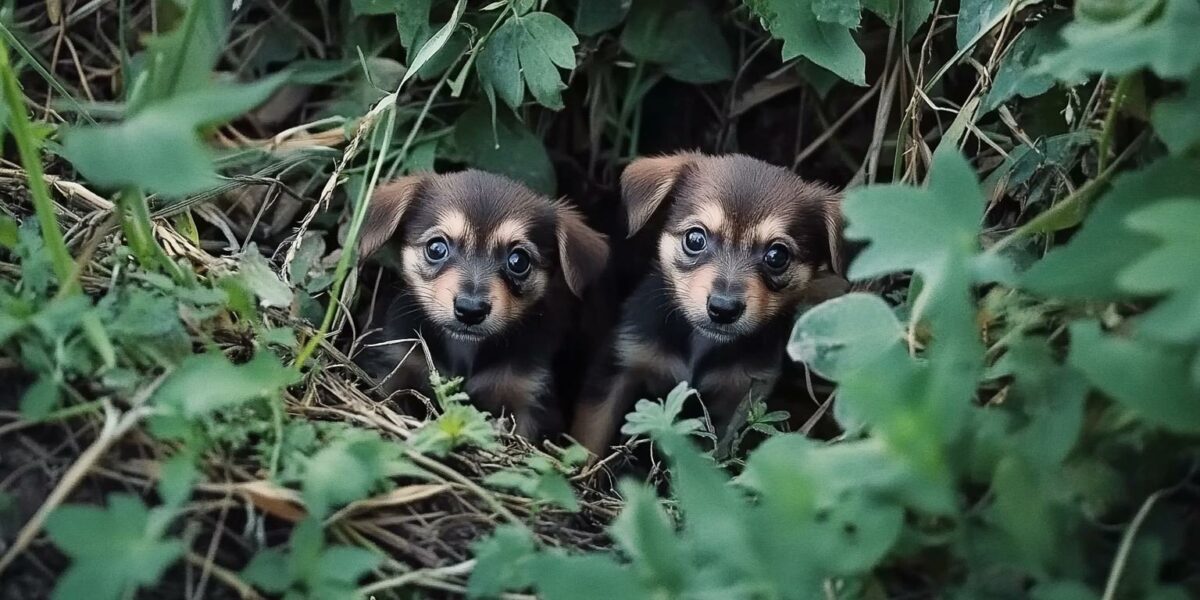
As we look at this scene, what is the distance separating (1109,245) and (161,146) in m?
1.31

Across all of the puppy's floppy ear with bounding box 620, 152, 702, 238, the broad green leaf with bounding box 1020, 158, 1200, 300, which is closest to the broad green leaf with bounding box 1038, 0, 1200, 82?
the broad green leaf with bounding box 1020, 158, 1200, 300

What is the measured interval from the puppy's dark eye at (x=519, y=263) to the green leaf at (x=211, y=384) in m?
1.56

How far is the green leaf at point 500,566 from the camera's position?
1800 mm

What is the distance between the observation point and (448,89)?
3.68 metres

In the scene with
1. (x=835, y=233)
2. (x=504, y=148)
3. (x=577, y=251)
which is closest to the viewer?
(x=835, y=233)

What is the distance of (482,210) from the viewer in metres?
3.35

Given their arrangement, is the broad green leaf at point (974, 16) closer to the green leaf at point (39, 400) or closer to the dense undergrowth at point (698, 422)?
the dense undergrowth at point (698, 422)

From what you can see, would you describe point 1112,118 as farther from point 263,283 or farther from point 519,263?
point 519,263

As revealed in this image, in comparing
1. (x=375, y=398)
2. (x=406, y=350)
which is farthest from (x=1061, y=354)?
(x=406, y=350)

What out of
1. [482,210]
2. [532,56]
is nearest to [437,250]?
[482,210]

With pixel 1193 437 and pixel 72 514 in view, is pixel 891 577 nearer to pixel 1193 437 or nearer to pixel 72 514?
pixel 1193 437

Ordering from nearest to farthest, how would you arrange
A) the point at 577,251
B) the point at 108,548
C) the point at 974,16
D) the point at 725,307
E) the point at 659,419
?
the point at 108,548
the point at 659,419
the point at 974,16
the point at 725,307
the point at 577,251

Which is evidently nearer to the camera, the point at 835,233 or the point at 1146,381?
the point at 1146,381

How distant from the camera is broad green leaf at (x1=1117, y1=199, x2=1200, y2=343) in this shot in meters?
1.41
